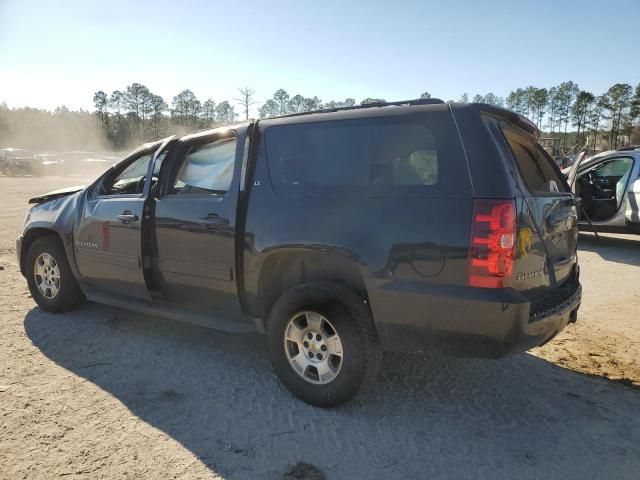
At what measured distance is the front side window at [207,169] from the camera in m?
3.79

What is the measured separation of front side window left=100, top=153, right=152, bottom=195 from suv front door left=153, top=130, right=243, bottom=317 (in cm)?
A: 45

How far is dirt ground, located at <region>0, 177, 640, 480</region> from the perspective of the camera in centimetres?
264

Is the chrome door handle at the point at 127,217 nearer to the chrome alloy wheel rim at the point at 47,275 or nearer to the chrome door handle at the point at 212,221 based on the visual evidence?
the chrome door handle at the point at 212,221

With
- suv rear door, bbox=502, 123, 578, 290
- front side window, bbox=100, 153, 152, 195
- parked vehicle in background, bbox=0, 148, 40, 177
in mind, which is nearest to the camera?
suv rear door, bbox=502, 123, 578, 290

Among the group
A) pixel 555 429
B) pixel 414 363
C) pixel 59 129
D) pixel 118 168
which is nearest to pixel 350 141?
pixel 414 363

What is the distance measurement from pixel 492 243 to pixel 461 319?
45 cm

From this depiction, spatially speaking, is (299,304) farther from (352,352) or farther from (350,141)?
(350,141)

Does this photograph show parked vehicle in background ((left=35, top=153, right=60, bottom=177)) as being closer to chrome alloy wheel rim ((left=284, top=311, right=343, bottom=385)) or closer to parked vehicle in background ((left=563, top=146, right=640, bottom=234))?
parked vehicle in background ((left=563, top=146, right=640, bottom=234))

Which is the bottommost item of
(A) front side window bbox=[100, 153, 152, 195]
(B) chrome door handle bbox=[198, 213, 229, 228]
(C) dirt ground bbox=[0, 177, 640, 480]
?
(C) dirt ground bbox=[0, 177, 640, 480]

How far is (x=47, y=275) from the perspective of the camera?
510 centimetres

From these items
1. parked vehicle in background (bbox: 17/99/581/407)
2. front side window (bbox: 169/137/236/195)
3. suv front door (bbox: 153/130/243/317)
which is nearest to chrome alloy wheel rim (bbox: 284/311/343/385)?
parked vehicle in background (bbox: 17/99/581/407)

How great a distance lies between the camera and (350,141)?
323 centimetres

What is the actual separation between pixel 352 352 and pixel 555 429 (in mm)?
1325

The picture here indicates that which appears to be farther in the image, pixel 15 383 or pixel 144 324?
pixel 144 324
